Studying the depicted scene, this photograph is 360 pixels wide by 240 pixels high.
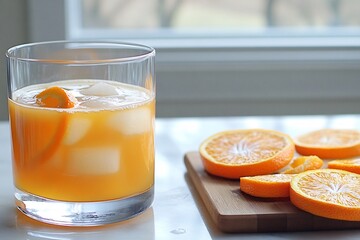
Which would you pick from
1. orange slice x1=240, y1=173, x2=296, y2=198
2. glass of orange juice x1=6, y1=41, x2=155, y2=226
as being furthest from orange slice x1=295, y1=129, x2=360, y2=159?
glass of orange juice x1=6, y1=41, x2=155, y2=226

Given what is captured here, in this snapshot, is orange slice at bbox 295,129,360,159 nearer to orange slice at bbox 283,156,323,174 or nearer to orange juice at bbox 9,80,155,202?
orange slice at bbox 283,156,323,174

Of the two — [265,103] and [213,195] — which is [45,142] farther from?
[265,103]

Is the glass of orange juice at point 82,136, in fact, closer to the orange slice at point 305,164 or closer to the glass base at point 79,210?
the glass base at point 79,210

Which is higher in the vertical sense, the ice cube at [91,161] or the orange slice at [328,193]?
the ice cube at [91,161]

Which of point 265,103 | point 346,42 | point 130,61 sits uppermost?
point 130,61

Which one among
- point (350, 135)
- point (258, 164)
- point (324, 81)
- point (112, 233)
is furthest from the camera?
point (324, 81)

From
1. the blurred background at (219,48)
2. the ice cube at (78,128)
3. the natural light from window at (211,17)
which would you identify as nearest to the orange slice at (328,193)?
the ice cube at (78,128)

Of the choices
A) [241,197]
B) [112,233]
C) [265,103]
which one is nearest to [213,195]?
[241,197]
